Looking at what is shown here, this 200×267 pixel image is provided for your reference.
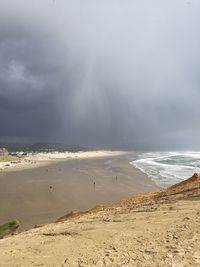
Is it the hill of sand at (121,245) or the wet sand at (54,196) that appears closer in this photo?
the hill of sand at (121,245)

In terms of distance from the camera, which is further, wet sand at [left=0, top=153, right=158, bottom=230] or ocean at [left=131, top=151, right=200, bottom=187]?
ocean at [left=131, top=151, right=200, bottom=187]

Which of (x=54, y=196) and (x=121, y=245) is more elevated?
(x=121, y=245)

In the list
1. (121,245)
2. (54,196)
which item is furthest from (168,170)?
(121,245)

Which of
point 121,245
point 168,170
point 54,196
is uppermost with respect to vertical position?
point 168,170

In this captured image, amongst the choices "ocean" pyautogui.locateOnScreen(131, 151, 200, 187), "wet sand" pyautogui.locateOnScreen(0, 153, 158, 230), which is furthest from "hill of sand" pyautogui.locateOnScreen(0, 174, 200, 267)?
"ocean" pyautogui.locateOnScreen(131, 151, 200, 187)

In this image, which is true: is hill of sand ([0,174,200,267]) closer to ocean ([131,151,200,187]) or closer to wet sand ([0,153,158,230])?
wet sand ([0,153,158,230])

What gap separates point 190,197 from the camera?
18.8 m

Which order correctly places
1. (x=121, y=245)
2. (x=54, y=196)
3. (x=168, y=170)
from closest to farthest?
(x=121, y=245)
(x=54, y=196)
(x=168, y=170)

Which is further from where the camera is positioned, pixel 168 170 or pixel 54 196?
pixel 168 170

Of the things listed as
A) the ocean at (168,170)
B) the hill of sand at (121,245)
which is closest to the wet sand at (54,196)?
the ocean at (168,170)

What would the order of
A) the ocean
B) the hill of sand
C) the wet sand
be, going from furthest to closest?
the ocean, the wet sand, the hill of sand

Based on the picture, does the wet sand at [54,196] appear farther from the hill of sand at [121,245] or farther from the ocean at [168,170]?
the hill of sand at [121,245]

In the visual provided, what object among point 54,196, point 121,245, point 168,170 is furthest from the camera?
point 168,170

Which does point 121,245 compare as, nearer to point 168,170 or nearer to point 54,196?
point 54,196
